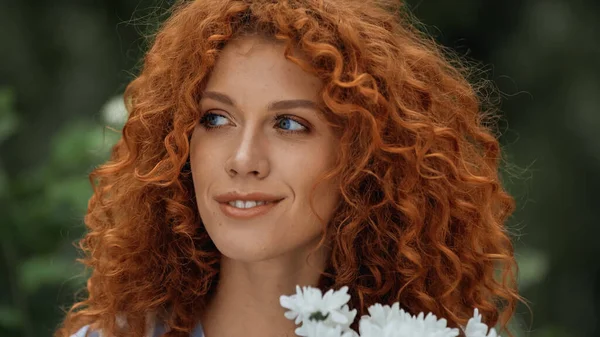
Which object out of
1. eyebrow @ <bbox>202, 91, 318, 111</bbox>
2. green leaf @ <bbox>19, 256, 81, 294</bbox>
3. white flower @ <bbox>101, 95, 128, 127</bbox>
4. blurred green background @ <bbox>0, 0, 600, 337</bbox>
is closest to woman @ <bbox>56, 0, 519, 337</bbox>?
eyebrow @ <bbox>202, 91, 318, 111</bbox>

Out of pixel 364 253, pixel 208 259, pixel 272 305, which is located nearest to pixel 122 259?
pixel 208 259

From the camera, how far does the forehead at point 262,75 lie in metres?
2.21

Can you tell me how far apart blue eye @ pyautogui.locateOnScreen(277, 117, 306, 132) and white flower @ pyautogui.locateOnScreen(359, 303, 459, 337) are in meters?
0.47

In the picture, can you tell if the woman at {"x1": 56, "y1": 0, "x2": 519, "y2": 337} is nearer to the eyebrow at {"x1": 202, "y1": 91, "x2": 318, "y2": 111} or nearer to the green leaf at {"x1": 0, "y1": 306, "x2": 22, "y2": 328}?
the eyebrow at {"x1": 202, "y1": 91, "x2": 318, "y2": 111}

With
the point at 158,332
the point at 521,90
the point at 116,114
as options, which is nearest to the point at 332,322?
the point at 158,332

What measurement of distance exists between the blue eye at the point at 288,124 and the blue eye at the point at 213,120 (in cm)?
13

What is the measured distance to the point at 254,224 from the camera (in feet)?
7.31

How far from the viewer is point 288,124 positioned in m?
2.24

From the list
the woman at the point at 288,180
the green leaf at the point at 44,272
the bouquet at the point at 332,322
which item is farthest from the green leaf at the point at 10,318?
the bouquet at the point at 332,322

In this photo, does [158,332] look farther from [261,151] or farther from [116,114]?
[116,114]

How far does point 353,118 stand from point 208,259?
54 centimetres

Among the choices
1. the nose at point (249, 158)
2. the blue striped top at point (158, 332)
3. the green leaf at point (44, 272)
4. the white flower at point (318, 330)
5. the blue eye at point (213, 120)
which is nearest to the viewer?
the white flower at point (318, 330)

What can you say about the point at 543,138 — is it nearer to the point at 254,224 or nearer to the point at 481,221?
the point at 481,221

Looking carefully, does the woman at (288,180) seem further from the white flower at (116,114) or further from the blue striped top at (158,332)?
the white flower at (116,114)
